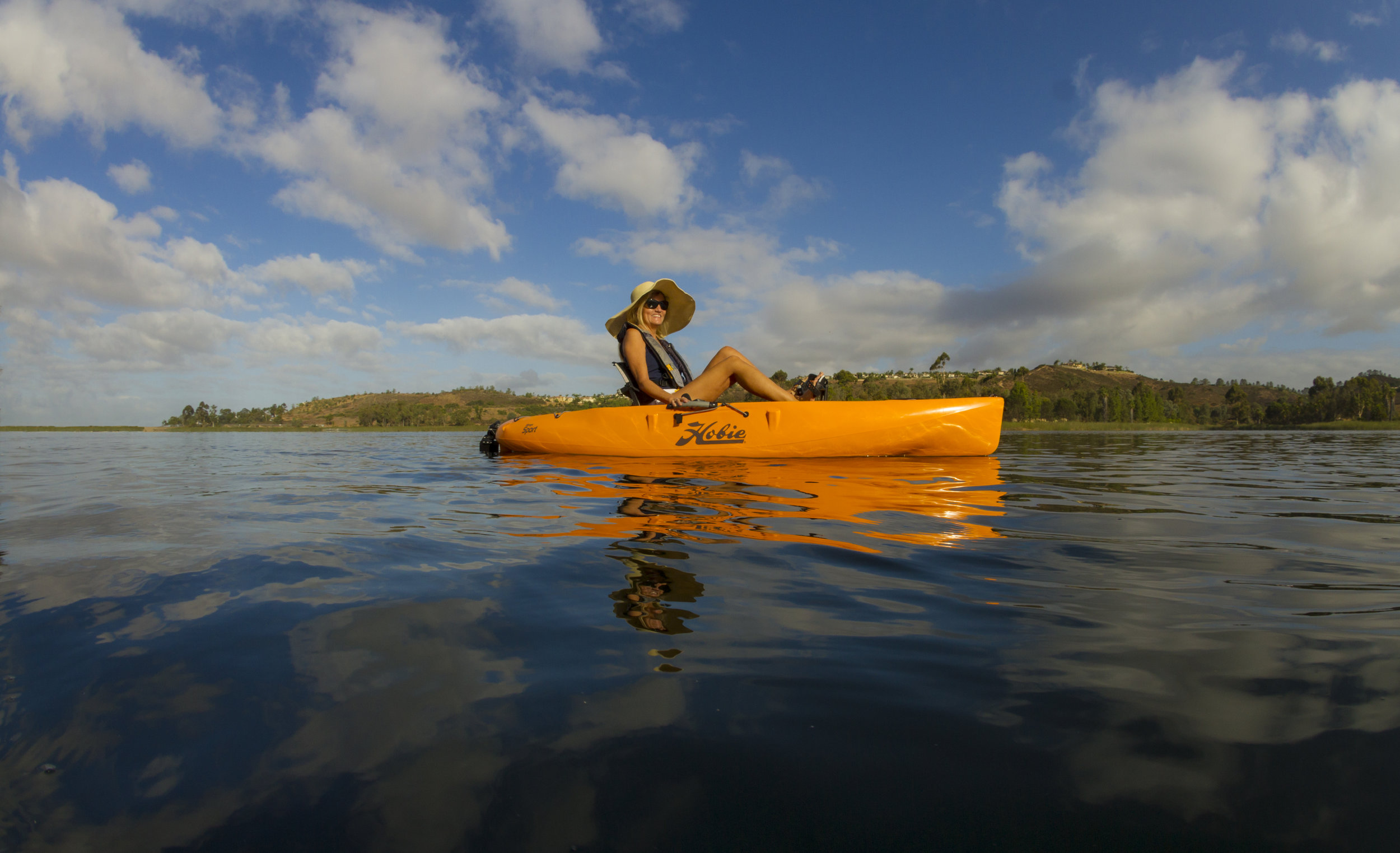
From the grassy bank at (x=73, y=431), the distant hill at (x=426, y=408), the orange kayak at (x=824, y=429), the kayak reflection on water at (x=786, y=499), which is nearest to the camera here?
the kayak reflection on water at (x=786, y=499)

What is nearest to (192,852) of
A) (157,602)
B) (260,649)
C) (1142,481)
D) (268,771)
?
(268,771)

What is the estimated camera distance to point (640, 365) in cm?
733

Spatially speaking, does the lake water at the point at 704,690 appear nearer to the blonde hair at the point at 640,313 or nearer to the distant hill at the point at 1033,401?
the blonde hair at the point at 640,313

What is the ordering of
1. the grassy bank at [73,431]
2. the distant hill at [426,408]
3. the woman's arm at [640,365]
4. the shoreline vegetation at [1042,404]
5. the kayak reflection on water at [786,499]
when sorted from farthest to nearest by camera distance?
the distant hill at [426,408], the shoreline vegetation at [1042,404], the grassy bank at [73,431], the woman's arm at [640,365], the kayak reflection on water at [786,499]

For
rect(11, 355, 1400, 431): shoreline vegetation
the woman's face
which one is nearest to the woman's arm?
the woman's face

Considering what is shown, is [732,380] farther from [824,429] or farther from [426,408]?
[426,408]

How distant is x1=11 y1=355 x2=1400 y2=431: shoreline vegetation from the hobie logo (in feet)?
162

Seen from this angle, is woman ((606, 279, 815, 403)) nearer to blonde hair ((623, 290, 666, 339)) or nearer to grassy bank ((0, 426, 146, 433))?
blonde hair ((623, 290, 666, 339))

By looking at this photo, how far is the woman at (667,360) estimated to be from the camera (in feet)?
23.2

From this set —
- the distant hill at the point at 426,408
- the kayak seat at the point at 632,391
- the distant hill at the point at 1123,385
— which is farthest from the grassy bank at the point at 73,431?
the distant hill at the point at 1123,385

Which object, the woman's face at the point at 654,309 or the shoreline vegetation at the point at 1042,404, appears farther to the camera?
the shoreline vegetation at the point at 1042,404

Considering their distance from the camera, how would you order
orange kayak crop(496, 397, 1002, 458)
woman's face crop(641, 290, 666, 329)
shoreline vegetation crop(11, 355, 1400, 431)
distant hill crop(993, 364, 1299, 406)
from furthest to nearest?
1. distant hill crop(993, 364, 1299, 406)
2. shoreline vegetation crop(11, 355, 1400, 431)
3. woman's face crop(641, 290, 666, 329)
4. orange kayak crop(496, 397, 1002, 458)

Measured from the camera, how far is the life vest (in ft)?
24.8

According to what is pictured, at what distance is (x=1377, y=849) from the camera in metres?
0.90
